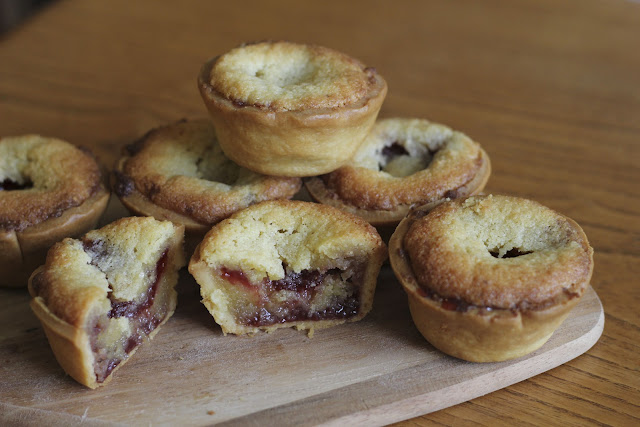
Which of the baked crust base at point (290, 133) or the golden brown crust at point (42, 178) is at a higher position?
the baked crust base at point (290, 133)

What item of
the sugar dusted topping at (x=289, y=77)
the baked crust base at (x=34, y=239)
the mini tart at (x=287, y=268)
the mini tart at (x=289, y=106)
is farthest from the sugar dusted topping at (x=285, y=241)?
the baked crust base at (x=34, y=239)

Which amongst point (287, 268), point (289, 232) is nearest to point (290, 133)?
point (289, 232)

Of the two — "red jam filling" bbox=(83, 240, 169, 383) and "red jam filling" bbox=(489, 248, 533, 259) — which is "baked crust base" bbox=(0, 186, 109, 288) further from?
"red jam filling" bbox=(489, 248, 533, 259)

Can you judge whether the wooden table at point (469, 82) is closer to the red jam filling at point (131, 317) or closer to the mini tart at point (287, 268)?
the mini tart at point (287, 268)

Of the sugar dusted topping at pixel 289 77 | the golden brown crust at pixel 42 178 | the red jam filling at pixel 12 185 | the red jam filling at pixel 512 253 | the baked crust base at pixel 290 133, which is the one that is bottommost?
the red jam filling at pixel 12 185

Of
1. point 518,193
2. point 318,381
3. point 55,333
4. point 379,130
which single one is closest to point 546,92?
point 518,193

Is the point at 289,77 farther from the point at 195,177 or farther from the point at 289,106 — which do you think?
the point at 195,177
